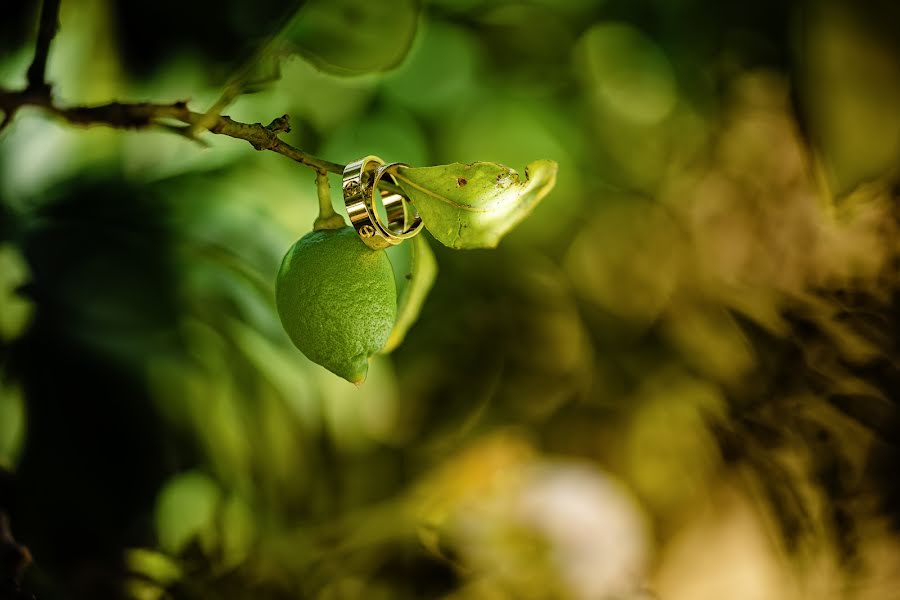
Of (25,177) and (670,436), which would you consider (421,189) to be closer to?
(25,177)

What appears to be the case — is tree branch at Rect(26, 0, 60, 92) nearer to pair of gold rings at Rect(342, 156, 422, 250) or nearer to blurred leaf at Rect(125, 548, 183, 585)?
pair of gold rings at Rect(342, 156, 422, 250)

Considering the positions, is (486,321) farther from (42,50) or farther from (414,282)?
(42,50)

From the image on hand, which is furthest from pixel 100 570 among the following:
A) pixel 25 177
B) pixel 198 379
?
pixel 25 177

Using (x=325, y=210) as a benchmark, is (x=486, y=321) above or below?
below

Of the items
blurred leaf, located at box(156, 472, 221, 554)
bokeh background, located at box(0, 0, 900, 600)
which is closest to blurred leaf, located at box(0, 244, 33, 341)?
bokeh background, located at box(0, 0, 900, 600)

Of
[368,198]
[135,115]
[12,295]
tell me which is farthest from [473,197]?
[12,295]
